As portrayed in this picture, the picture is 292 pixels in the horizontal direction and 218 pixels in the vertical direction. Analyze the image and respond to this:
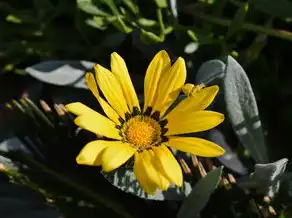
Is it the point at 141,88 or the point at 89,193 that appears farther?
the point at 141,88

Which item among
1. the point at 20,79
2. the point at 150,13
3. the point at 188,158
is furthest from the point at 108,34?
the point at 188,158

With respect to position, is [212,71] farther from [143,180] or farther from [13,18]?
[13,18]

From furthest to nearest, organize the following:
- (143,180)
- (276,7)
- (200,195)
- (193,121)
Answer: (276,7), (200,195), (193,121), (143,180)

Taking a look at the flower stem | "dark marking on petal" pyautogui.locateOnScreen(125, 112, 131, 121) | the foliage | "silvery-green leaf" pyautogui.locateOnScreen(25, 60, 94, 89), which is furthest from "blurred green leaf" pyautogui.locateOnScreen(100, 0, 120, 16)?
the flower stem

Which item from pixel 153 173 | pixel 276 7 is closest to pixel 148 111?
pixel 153 173

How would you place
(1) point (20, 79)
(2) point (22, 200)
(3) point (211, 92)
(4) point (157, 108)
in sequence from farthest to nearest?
(1) point (20, 79) → (2) point (22, 200) → (4) point (157, 108) → (3) point (211, 92)

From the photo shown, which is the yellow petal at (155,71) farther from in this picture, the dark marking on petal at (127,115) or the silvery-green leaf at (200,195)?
the silvery-green leaf at (200,195)

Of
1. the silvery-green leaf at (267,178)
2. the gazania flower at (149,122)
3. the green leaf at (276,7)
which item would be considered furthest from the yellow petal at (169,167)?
the green leaf at (276,7)

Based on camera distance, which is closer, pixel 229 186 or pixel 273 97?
pixel 229 186

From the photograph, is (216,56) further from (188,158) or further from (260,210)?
(260,210)
